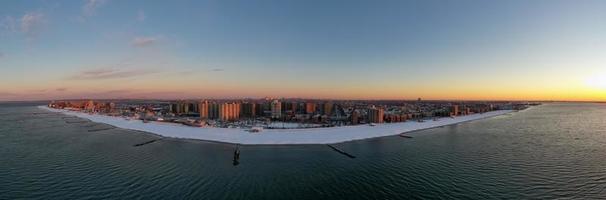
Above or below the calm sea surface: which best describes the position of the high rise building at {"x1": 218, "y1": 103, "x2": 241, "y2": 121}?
above

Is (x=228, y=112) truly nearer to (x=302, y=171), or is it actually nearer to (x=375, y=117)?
(x=375, y=117)

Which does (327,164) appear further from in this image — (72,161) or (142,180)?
(72,161)

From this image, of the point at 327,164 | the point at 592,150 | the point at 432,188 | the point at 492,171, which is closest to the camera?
the point at 432,188

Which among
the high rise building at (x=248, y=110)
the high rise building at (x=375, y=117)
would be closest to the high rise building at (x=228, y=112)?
the high rise building at (x=248, y=110)

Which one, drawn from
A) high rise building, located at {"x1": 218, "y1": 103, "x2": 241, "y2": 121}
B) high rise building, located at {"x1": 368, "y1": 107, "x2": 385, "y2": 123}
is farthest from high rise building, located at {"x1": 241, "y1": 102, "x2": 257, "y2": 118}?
high rise building, located at {"x1": 368, "y1": 107, "x2": 385, "y2": 123}

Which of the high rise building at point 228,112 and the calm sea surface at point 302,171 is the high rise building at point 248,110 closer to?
the high rise building at point 228,112

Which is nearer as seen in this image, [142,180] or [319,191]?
[319,191]

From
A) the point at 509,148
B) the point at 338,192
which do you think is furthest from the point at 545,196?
the point at 509,148

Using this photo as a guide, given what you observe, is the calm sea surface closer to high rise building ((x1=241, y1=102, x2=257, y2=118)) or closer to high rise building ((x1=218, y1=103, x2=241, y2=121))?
high rise building ((x1=218, y1=103, x2=241, y2=121))

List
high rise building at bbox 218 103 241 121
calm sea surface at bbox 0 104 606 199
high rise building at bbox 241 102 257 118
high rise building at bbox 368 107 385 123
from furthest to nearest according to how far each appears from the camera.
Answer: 1. high rise building at bbox 241 102 257 118
2. high rise building at bbox 218 103 241 121
3. high rise building at bbox 368 107 385 123
4. calm sea surface at bbox 0 104 606 199
